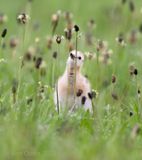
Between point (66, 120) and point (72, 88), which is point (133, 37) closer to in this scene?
point (72, 88)

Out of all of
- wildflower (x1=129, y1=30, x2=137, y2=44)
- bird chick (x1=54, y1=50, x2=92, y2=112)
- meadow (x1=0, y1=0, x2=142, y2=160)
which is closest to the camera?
meadow (x1=0, y1=0, x2=142, y2=160)

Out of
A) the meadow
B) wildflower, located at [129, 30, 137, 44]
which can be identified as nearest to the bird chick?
the meadow

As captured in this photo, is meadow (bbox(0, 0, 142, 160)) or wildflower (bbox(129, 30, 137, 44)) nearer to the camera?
meadow (bbox(0, 0, 142, 160))

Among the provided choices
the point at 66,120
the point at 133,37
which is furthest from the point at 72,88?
the point at 133,37

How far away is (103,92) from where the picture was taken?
679cm

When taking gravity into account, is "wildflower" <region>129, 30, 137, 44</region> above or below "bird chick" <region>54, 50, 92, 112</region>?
above

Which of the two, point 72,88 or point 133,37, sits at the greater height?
point 133,37

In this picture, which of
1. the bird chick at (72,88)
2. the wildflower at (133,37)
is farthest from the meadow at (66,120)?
the wildflower at (133,37)

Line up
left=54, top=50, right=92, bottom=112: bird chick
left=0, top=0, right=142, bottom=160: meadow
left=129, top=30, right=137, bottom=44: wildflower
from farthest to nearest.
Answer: left=129, top=30, right=137, bottom=44: wildflower < left=54, top=50, right=92, bottom=112: bird chick < left=0, top=0, right=142, bottom=160: meadow

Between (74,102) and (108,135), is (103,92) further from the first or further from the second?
(108,135)

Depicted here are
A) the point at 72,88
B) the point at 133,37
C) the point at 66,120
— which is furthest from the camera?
the point at 133,37

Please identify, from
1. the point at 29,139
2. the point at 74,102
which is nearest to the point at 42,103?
the point at 74,102

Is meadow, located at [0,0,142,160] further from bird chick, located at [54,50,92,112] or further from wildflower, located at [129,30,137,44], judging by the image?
wildflower, located at [129,30,137,44]

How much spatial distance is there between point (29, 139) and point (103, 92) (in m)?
2.02
